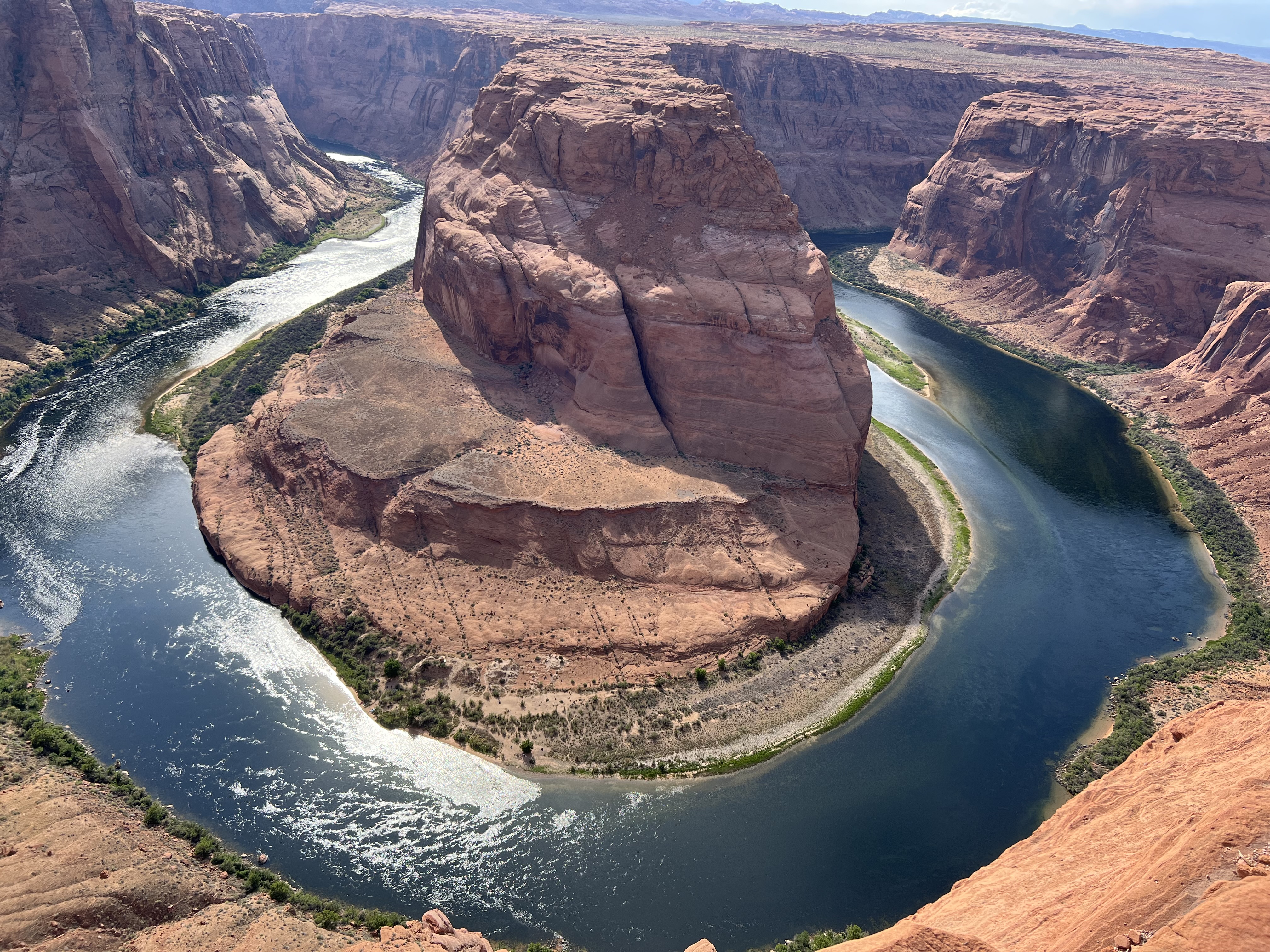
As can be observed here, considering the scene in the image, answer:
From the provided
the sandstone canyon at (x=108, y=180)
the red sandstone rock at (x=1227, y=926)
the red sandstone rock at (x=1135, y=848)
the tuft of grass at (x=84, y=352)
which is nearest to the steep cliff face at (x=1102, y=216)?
the red sandstone rock at (x=1135, y=848)

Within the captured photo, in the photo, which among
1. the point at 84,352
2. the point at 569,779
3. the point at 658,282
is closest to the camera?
the point at 569,779

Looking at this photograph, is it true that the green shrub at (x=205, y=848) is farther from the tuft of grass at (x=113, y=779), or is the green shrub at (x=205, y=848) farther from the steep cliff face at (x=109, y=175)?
the steep cliff face at (x=109, y=175)

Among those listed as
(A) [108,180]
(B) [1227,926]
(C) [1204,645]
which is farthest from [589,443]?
(A) [108,180]

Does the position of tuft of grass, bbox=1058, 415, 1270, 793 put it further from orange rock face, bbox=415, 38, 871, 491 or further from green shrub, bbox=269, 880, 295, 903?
green shrub, bbox=269, 880, 295, 903

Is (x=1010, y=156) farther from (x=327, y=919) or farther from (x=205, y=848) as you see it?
(x=205, y=848)

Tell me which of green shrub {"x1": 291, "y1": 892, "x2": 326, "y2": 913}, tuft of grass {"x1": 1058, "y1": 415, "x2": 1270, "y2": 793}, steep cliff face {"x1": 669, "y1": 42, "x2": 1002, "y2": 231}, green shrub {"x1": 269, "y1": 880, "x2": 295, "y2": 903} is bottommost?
green shrub {"x1": 291, "y1": 892, "x2": 326, "y2": 913}

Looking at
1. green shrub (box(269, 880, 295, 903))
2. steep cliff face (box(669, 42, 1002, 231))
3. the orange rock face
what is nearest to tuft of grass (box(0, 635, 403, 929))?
green shrub (box(269, 880, 295, 903))

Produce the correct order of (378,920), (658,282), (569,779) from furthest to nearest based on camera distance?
(658,282) < (569,779) < (378,920)
